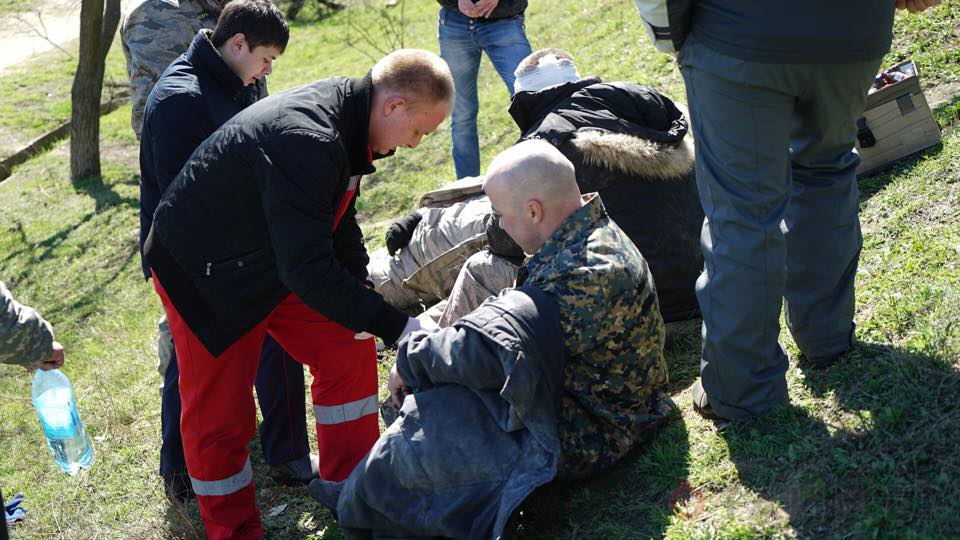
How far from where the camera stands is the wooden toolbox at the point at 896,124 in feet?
16.7

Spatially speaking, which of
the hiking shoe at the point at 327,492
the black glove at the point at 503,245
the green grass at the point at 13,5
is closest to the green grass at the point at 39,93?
the green grass at the point at 13,5

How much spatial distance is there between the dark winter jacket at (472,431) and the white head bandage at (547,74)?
1948 millimetres

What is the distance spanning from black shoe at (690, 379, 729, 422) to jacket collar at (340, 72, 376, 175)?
5.04ft

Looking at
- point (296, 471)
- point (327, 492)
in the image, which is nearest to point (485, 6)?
point (296, 471)

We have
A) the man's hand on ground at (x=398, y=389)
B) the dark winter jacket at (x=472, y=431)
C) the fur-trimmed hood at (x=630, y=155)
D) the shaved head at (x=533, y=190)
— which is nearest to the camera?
the dark winter jacket at (x=472, y=431)

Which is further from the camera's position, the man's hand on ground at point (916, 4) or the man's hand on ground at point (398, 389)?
the man's hand on ground at point (398, 389)

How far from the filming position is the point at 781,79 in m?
2.95

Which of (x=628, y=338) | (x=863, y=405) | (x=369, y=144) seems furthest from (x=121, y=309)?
(x=863, y=405)

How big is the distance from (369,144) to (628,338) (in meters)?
1.15

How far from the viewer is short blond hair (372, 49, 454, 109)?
3.31 m

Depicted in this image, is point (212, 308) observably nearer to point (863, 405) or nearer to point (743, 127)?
point (743, 127)

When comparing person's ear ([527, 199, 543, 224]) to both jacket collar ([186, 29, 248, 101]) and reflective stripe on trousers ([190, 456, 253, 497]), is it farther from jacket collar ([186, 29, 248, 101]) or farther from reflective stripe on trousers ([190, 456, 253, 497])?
jacket collar ([186, 29, 248, 101])

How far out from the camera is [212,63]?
4.19m

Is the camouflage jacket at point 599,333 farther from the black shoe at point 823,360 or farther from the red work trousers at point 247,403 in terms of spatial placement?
the red work trousers at point 247,403
